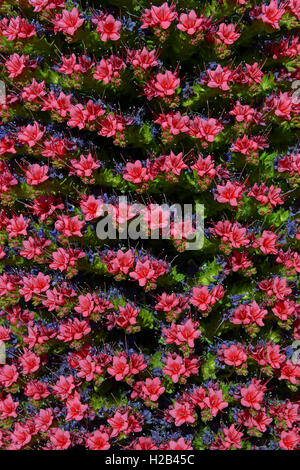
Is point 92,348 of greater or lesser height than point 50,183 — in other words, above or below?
below

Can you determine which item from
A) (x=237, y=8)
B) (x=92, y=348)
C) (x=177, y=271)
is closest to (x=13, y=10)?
(x=237, y=8)

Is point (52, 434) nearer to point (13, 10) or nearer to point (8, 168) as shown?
point (8, 168)

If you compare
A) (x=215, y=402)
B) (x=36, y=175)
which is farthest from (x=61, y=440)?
(x=36, y=175)

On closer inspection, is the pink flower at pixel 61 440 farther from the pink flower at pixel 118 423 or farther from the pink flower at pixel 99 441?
the pink flower at pixel 118 423

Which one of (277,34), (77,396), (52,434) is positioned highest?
(277,34)

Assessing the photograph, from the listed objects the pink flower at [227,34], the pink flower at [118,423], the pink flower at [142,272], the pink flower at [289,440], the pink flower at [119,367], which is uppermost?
the pink flower at [227,34]

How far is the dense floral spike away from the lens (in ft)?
11.5

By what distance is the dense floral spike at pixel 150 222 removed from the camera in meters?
3.49

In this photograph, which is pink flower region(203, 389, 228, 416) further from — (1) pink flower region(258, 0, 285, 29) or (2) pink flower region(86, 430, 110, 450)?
(1) pink flower region(258, 0, 285, 29)

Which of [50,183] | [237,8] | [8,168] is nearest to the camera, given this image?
[237,8]

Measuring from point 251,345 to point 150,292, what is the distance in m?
0.94

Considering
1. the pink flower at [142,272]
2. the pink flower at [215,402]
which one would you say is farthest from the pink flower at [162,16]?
the pink flower at [215,402]

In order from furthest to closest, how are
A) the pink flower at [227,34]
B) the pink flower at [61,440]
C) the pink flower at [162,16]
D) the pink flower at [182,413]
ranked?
the pink flower at [61,440]
the pink flower at [182,413]
the pink flower at [227,34]
the pink flower at [162,16]

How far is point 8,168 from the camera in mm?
3971
